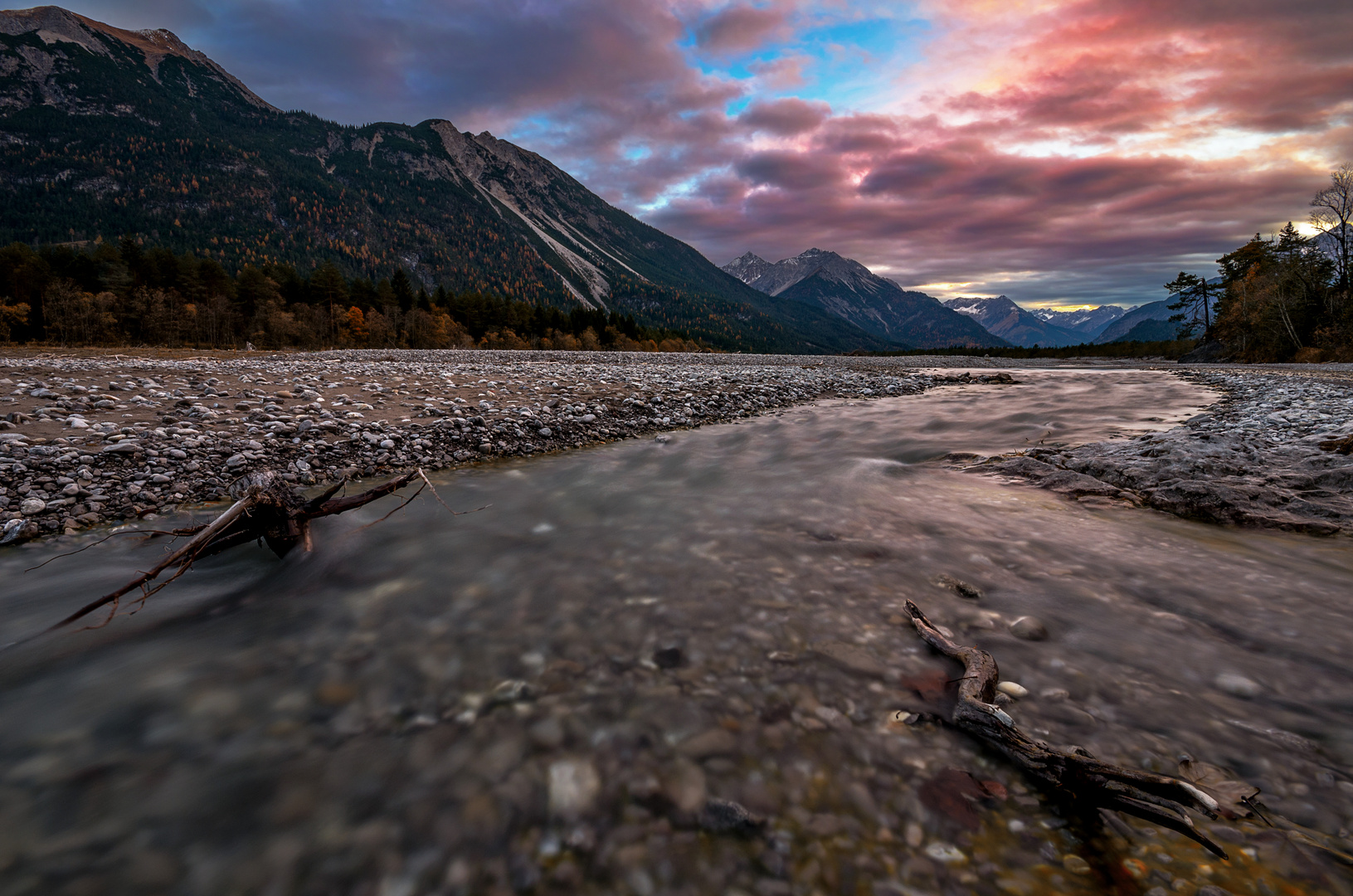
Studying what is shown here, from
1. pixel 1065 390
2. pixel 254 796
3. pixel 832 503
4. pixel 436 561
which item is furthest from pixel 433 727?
pixel 1065 390

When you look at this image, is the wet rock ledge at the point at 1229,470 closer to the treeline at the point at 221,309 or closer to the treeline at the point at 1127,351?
the treeline at the point at 221,309

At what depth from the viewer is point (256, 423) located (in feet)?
29.8

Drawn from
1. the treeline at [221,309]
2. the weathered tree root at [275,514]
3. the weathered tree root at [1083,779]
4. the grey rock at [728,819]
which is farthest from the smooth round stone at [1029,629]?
the treeline at [221,309]

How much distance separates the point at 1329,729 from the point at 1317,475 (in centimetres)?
651

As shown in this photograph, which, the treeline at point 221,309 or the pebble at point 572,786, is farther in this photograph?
the treeline at point 221,309

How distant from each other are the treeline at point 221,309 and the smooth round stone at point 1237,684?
219 ft

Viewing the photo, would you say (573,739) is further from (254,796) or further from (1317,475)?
(1317,475)

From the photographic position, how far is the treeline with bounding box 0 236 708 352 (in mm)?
54875

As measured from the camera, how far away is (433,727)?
305 centimetres

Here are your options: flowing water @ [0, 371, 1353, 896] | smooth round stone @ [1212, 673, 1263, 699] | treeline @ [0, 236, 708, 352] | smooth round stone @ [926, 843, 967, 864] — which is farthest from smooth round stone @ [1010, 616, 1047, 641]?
treeline @ [0, 236, 708, 352]

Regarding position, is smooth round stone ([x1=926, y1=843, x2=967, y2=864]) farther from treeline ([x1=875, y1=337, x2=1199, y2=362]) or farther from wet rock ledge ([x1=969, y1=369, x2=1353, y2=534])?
treeline ([x1=875, y1=337, x2=1199, y2=362])

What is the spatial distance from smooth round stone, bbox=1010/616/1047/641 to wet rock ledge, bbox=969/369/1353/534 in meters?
4.32

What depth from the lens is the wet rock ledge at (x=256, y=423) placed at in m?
6.53

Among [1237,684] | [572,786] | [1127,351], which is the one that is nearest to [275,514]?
[572,786]
